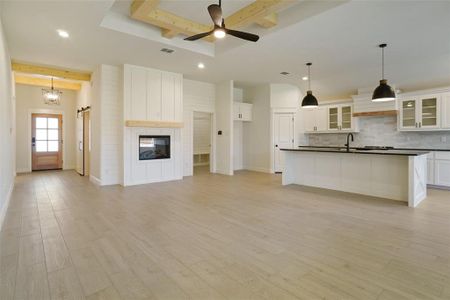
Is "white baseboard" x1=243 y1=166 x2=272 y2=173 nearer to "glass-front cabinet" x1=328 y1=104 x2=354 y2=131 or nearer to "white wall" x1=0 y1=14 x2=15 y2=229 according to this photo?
"glass-front cabinet" x1=328 y1=104 x2=354 y2=131

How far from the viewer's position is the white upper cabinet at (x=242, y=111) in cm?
830

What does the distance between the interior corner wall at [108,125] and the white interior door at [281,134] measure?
4835mm

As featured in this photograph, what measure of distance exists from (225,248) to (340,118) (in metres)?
7.11

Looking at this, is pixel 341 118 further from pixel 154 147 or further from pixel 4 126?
pixel 4 126

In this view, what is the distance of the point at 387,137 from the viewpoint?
24.3 feet

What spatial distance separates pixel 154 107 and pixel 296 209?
447 centimetres

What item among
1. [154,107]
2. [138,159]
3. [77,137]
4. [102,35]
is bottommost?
[138,159]

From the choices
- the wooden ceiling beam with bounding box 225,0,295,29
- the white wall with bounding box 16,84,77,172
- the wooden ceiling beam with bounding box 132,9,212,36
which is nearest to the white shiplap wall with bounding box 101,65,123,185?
the wooden ceiling beam with bounding box 132,9,212,36

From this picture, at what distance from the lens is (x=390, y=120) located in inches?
290

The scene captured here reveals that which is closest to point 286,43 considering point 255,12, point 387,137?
point 255,12

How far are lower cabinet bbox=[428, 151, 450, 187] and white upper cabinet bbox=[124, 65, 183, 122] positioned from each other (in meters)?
6.51

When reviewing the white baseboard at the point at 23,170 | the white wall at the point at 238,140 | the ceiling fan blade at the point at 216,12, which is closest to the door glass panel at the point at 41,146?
the white baseboard at the point at 23,170

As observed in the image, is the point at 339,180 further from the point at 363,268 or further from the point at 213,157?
the point at 213,157

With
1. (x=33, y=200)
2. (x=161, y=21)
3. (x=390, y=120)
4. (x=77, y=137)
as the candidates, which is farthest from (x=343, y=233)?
(x=77, y=137)
